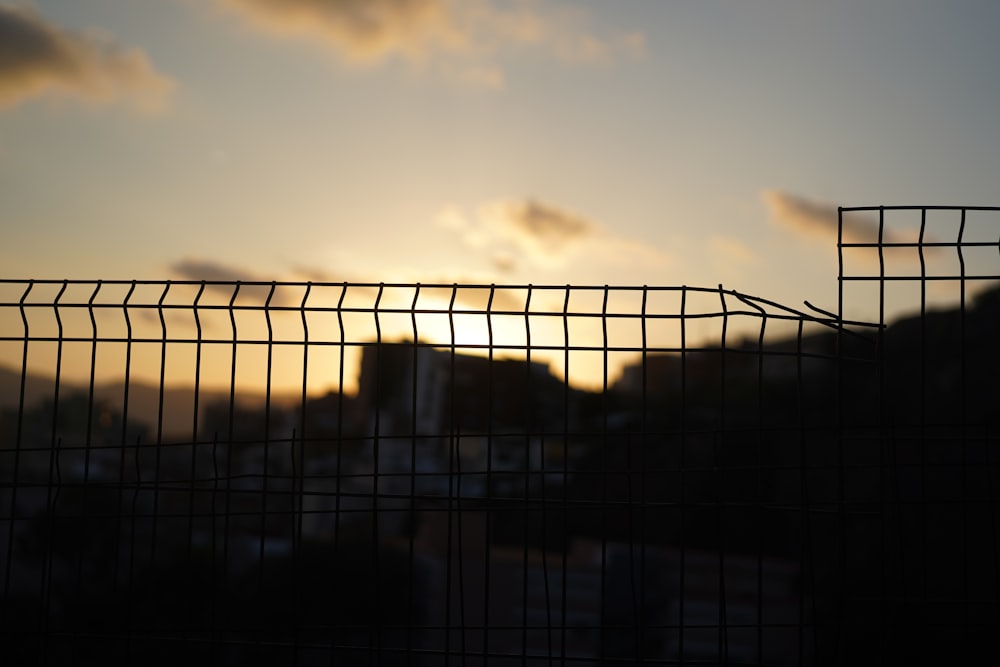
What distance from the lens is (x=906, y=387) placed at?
24234 millimetres

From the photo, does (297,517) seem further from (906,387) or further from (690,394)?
(690,394)

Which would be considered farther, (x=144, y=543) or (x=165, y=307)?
(x=144, y=543)

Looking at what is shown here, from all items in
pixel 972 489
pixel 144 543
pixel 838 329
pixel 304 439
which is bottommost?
pixel 144 543

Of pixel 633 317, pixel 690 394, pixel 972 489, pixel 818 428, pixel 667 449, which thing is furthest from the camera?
pixel 690 394

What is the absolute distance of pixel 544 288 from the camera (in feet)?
11.6

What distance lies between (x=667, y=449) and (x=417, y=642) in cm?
1082

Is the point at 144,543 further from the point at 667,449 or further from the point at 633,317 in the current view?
the point at 633,317

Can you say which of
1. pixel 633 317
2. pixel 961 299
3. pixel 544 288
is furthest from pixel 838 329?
pixel 544 288

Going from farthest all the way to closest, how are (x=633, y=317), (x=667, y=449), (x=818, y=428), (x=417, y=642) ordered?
1. (x=417, y=642)
2. (x=667, y=449)
3. (x=633, y=317)
4. (x=818, y=428)

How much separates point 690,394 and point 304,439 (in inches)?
1201

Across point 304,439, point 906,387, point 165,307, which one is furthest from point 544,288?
point 906,387

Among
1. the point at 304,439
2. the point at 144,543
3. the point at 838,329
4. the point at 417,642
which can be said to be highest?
the point at 838,329

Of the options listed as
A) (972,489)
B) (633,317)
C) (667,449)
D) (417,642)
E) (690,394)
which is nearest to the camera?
(633,317)

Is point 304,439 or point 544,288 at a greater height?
point 544,288
